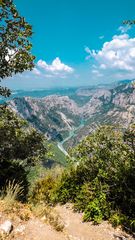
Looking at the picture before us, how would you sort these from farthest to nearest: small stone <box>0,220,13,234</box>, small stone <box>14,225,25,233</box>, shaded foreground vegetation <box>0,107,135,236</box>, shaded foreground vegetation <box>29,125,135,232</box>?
shaded foreground vegetation <box>0,107,135,236</box>, shaded foreground vegetation <box>29,125,135,232</box>, small stone <box>14,225,25,233</box>, small stone <box>0,220,13,234</box>

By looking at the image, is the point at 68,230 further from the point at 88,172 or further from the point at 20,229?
the point at 88,172

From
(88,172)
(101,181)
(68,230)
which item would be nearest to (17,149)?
(88,172)

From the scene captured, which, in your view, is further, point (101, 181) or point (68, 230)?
point (101, 181)

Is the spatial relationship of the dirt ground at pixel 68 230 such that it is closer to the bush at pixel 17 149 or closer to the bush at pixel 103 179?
the bush at pixel 103 179

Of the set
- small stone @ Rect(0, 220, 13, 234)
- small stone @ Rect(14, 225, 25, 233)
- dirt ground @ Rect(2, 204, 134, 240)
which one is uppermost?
small stone @ Rect(0, 220, 13, 234)

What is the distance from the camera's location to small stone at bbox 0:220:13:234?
8.51 meters

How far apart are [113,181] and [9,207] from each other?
7.10 m

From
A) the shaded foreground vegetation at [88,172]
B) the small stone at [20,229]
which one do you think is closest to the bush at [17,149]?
the shaded foreground vegetation at [88,172]

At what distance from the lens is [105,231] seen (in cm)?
1238

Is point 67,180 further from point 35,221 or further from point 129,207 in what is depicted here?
point 35,221

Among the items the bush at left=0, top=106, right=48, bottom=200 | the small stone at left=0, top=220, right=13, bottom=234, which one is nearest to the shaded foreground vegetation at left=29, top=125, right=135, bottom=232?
the bush at left=0, top=106, right=48, bottom=200

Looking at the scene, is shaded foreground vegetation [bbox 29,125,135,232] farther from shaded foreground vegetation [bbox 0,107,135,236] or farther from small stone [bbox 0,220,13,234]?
small stone [bbox 0,220,13,234]

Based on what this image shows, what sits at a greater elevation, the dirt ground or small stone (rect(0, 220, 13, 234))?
small stone (rect(0, 220, 13, 234))

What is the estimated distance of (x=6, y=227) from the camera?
8.65 meters
